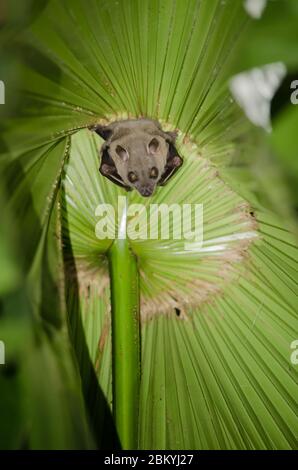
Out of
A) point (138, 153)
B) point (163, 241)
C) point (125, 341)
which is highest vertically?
point (138, 153)

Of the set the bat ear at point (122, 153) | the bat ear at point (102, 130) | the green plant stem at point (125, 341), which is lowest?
the green plant stem at point (125, 341)

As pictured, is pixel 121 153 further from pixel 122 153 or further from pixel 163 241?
pixel 163 241

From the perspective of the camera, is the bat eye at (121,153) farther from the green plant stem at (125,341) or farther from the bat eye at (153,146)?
the green plant stem at (125,341)

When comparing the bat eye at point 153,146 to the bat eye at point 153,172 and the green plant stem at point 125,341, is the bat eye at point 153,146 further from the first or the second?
the green plant stem at point 125,341

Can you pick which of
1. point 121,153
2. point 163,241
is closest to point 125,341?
point 163,241

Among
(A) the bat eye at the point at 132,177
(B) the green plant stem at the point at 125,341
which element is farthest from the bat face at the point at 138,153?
(B) the green plant stem at the point at 125,341

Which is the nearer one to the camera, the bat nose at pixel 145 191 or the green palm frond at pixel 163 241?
the green palm frond at pixel 163 241

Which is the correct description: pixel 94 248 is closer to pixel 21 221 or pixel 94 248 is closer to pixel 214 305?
pixel 214 305

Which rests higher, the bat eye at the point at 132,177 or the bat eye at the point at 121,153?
the bat eye at the point at 121,153
